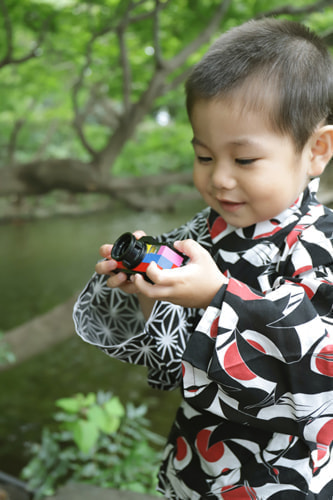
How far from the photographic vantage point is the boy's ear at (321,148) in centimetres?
73

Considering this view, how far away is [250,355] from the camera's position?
0.63 m

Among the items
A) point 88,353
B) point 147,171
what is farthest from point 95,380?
point 147,171

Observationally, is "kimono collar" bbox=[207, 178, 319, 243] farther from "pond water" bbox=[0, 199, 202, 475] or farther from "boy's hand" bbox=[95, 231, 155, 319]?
"pond water" bbox=[0, 199, 202, 475]

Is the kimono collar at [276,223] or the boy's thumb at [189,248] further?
the kimono collar at [276,223]

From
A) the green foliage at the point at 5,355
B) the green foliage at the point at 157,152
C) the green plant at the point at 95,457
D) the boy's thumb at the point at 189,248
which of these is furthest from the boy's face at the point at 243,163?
the green foliage at the point at 157,152

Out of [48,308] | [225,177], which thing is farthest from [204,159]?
[48,308]

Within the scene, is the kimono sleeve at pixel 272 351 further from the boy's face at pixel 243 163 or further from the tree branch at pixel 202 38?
the tree branch at pixel 202 38

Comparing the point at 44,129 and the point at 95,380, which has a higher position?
the point at 44,129

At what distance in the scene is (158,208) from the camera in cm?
346

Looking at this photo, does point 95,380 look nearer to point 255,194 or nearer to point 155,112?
point 155,112

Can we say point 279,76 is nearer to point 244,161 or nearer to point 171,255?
point 244,161

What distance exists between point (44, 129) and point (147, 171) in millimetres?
1762

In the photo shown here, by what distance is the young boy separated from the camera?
63cm

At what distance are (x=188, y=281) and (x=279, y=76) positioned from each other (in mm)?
333
